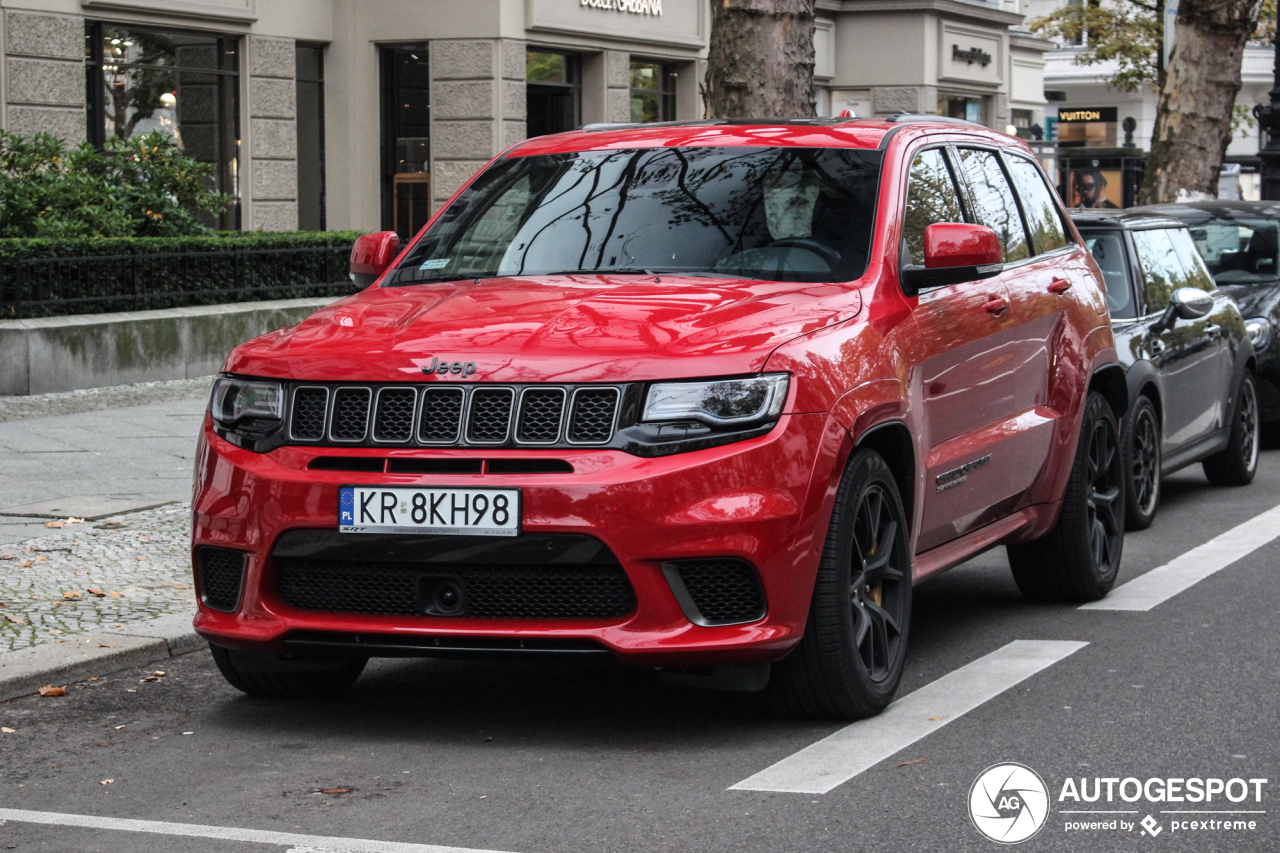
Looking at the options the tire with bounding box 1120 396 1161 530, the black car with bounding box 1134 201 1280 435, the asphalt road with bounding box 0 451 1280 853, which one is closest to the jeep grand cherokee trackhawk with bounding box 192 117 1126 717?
the asphalt road with bounding box 0 451 1280 853

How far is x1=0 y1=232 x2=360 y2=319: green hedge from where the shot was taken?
48.7 feet

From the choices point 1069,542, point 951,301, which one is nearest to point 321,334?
point 951,301

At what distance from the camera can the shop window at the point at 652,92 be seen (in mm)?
28844

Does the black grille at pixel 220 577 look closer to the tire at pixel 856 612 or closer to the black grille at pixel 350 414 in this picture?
the black grille at pixel 350 414

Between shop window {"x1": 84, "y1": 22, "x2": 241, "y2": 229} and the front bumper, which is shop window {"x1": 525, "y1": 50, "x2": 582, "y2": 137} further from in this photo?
the front bumper

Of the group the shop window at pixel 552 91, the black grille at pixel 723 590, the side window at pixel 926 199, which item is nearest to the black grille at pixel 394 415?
the black grille at pixel 723 590

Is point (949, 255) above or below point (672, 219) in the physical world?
below

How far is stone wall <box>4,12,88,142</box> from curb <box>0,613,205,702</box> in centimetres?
1393

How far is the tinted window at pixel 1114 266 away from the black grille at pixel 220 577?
5.78 metres

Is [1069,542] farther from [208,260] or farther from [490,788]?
[208,260]

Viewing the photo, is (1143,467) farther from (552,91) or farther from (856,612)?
(552,91)

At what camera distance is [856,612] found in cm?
563

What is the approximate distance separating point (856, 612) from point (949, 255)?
1173 millimetres

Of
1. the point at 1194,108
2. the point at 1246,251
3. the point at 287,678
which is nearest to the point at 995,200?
the point at 287,678
